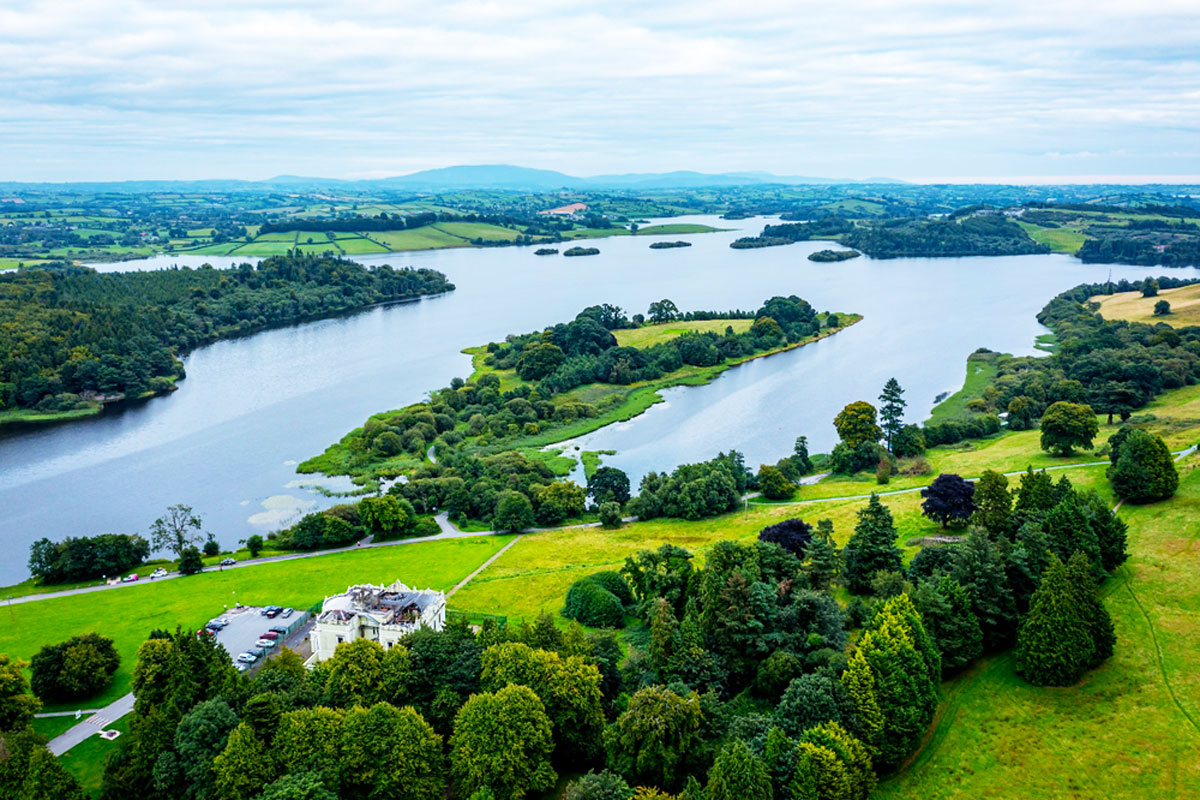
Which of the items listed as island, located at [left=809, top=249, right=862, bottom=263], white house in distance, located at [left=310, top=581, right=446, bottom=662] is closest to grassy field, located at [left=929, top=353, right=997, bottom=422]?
white house in distance, located at [left=310, top=581, right=446, bottom=662]

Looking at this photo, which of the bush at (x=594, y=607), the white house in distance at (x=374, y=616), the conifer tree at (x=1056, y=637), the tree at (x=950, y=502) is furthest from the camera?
the tree at (x=950, y=502)

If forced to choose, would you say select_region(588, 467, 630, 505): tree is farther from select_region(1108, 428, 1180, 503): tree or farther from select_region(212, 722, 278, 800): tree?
select_region(212, 722, 278, 800): tree

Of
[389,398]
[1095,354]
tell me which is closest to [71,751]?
[389,398]

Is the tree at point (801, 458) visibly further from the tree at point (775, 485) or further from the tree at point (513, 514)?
the tree at point (513, 514)

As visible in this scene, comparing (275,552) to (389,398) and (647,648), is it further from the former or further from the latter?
(389,398)

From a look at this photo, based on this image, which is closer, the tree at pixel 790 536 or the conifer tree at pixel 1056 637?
the conifer tree at pixel 1056 637

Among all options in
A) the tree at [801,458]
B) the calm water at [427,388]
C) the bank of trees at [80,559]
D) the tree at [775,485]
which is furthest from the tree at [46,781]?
the tree at [801,458]

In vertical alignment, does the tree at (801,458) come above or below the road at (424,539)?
above

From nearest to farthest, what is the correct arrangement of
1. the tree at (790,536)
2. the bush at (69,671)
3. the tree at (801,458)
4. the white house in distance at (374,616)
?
1. the bush at (69,671)
2. the white house in distance at (374,616)
3. the tree at (790,536)
4. the tree at (801,458)
